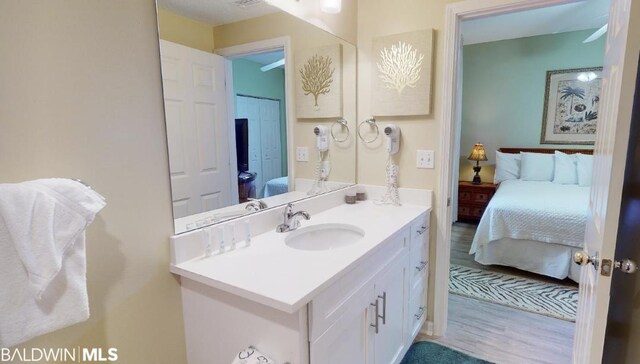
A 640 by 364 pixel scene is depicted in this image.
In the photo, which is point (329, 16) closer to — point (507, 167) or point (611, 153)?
point (611, 153)

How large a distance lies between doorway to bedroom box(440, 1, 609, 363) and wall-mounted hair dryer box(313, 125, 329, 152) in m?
1.49

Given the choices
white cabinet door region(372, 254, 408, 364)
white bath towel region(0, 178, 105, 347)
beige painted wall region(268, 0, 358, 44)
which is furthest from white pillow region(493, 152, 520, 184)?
white bath towel region(0, 178, 105, 347)

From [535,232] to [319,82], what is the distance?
92.6 inches

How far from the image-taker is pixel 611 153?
1067 millimetres

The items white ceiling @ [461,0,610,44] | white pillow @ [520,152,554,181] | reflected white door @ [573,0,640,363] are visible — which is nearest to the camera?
reflected white door @ [573,0,640,363]

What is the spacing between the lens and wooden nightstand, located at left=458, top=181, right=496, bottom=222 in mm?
4711

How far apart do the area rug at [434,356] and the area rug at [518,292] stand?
A: 2.65 ft

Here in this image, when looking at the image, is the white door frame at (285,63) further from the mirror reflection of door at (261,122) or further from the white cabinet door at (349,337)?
the white cabinet door at (349,337)

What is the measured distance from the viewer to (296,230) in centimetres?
166

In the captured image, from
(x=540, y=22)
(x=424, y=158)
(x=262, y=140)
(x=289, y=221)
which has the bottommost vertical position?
(x=289, y=221)

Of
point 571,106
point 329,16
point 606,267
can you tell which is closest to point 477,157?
point 571,106

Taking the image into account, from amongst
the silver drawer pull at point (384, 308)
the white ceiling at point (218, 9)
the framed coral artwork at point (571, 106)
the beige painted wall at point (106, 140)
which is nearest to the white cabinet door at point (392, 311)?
the silver drawer pull at point (384, 308)

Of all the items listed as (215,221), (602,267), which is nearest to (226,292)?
(215,221)

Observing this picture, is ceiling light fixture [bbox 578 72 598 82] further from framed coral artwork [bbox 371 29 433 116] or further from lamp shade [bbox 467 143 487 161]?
framed coral artwork [bbox 371 29 433 116]
